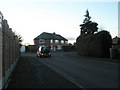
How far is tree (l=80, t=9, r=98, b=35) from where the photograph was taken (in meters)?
78.1

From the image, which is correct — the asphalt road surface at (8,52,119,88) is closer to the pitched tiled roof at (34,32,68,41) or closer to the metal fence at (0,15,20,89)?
the metal fence at (0,15,20,89)

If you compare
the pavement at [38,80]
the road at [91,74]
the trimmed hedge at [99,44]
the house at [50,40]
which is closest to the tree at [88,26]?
the house at [50,40]

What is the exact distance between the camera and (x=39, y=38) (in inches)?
3839

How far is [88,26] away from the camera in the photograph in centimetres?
7931

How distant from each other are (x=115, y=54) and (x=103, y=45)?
3.37 meters

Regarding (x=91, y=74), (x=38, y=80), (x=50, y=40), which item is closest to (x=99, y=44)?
(x=91, y=74)

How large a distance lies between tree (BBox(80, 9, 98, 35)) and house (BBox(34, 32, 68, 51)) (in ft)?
70.5

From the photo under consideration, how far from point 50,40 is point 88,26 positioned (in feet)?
84.8

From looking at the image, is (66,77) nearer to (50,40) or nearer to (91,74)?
(91,74)

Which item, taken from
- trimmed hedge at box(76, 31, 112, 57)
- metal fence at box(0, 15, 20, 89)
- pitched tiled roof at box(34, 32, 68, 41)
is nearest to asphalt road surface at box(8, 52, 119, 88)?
metal fence at box(0, 15, 20, 89)

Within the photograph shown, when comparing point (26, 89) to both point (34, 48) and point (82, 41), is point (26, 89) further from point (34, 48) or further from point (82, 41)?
point (34, 48)

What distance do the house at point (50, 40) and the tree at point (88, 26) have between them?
21483 millimetres

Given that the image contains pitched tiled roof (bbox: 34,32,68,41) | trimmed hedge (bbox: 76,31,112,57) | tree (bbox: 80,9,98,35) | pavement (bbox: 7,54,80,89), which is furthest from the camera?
pitched tiled roof (bbox: 34,32,68,41)

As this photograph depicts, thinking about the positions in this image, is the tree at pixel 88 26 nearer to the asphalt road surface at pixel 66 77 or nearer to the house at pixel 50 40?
the house at pixel 50 40
